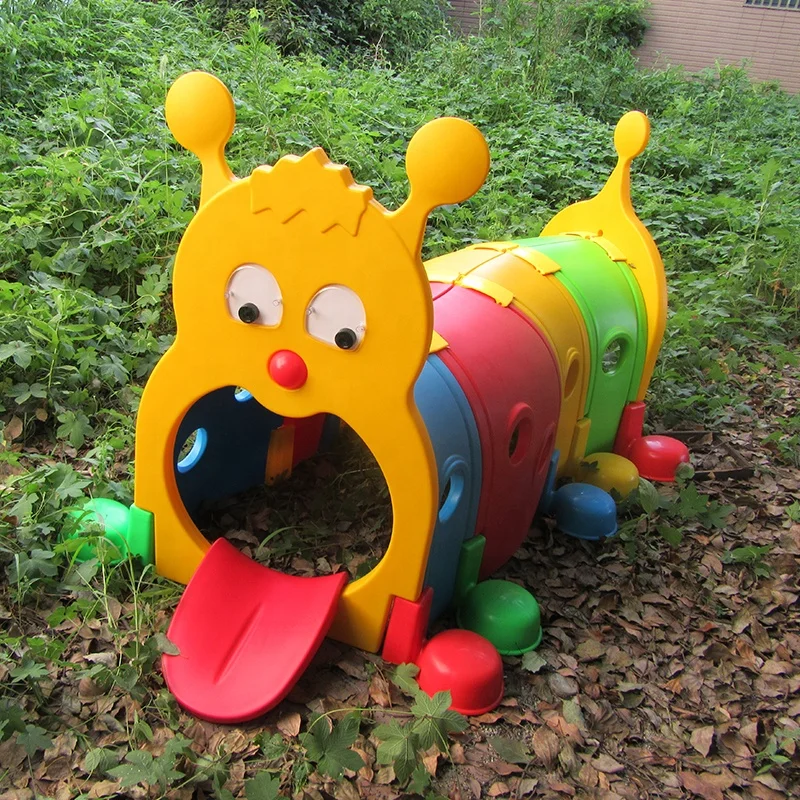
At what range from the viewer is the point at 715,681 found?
2.26 metres

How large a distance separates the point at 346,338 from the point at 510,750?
1.07 m

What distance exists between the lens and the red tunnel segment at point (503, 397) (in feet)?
7.11

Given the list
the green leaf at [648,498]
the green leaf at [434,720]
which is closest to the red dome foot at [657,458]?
the green leaf at [648,498]

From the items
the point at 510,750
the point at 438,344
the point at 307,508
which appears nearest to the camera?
the point at 510,750

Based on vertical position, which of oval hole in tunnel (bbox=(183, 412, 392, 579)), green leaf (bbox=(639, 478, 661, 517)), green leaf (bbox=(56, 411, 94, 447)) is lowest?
oval hole in tunnel (bbox=(183, 412, 392, 579))

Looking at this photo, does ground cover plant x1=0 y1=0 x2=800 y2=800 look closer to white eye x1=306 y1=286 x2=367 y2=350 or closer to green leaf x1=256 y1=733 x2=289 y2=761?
green leaf x1=256 y1=733 x2=289 y2=761

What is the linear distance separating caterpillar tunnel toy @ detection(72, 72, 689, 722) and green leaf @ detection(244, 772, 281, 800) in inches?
8.9

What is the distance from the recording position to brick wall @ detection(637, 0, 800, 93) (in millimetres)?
12289

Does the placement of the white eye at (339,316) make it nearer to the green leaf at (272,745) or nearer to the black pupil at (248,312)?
the black pupil at (248,312)

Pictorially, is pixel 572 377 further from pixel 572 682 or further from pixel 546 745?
pixel 546 745

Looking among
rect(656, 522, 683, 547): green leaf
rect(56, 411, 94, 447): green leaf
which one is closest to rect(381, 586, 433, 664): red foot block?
rect(656, 522, 683, 547): green leaf

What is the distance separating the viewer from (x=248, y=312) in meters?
1.82

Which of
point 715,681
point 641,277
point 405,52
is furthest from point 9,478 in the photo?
point 405,52

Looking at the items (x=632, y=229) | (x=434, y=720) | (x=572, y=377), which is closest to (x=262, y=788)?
(x=434, y=720)
